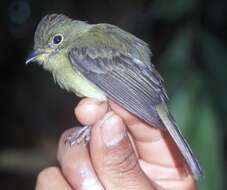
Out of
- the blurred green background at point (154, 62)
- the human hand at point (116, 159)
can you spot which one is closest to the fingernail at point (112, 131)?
the human hand at point (116, 159)

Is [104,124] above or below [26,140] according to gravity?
above

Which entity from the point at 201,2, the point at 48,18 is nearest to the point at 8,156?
the point at 201,2

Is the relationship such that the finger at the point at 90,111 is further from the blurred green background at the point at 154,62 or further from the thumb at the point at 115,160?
the blurred green background at the point at 154,62

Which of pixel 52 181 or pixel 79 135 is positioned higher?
pixel 79 135

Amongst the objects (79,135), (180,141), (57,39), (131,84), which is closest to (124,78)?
(131,84)

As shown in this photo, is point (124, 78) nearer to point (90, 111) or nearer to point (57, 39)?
point (90, 111)

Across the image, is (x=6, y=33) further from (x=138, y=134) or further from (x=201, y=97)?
(x=138, y=134)
